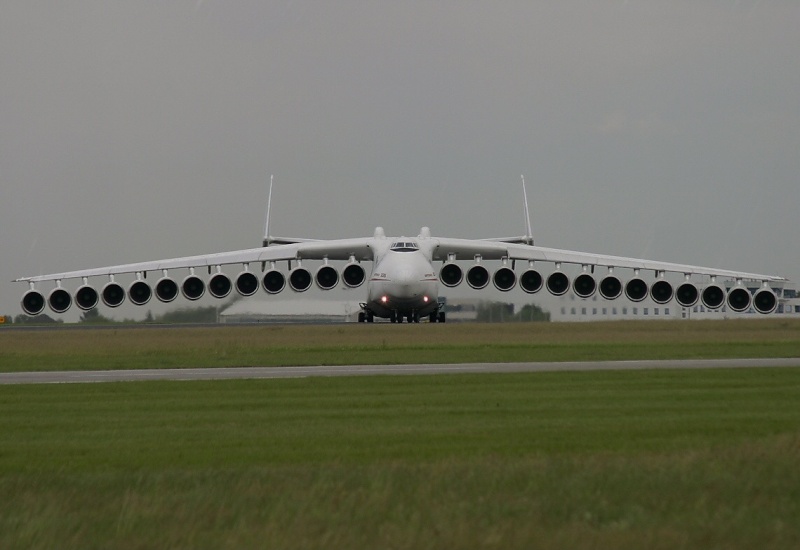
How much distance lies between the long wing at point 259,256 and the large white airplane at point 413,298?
34mm

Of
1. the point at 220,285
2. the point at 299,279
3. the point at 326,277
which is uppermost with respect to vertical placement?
the point at 326,277

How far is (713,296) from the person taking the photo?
42.2 meters

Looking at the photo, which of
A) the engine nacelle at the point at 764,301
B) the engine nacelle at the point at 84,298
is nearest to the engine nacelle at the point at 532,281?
the engine nacelle at the point at 764,301

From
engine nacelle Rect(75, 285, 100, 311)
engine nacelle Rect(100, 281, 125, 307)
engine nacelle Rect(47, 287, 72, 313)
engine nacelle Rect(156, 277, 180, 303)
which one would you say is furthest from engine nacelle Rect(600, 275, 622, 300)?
engine nacelle Rect(47, 287, 72, 313)

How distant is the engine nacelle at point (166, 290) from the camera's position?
42219 millimetres

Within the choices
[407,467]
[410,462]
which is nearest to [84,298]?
[410,462]

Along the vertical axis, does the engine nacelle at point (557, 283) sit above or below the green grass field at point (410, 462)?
above

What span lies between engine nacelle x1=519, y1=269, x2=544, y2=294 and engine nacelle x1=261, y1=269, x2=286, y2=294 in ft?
25.9

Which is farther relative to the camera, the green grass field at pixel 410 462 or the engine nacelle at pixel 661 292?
the engine nacelle at pixel 661 292

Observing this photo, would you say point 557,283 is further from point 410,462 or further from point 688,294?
point 410,462

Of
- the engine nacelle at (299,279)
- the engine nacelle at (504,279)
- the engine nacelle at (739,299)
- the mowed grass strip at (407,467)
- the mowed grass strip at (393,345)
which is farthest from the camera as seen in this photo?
the engine nacelle at (504,279)

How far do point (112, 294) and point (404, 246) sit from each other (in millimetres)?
9857

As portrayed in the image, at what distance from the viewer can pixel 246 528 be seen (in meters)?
7.87

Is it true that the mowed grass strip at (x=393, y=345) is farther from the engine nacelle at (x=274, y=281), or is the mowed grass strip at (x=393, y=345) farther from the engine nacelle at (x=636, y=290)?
the engine nacelle at (x=274, y=281)
